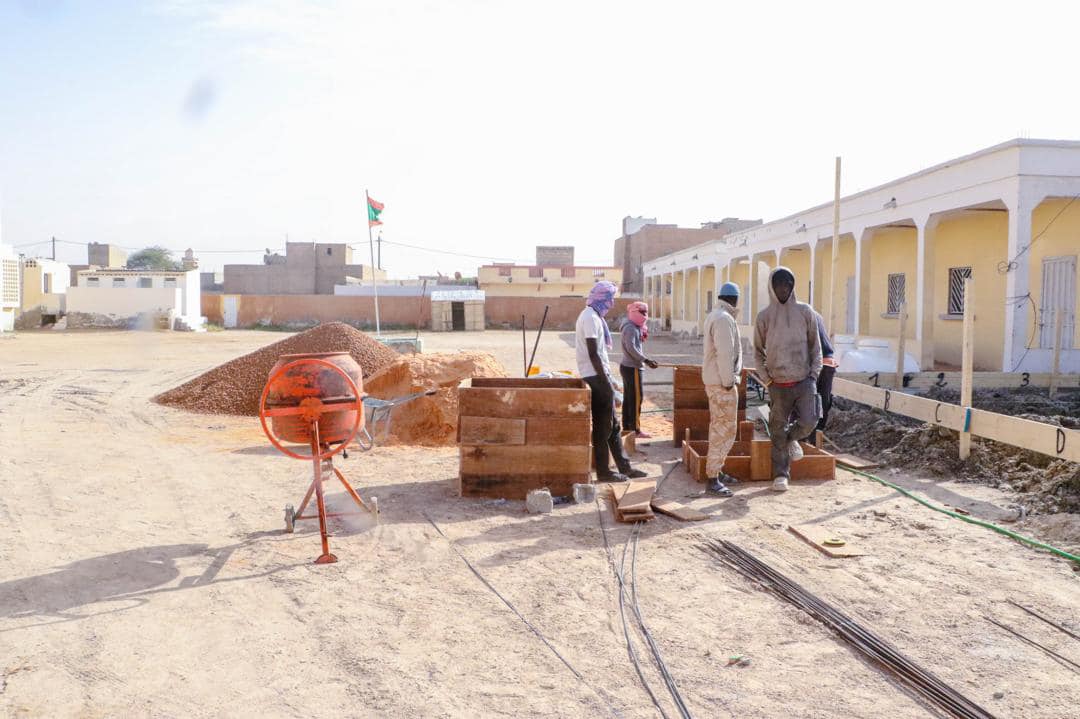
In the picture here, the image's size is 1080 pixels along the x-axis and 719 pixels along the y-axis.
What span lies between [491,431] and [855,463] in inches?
146

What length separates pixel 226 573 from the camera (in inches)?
192

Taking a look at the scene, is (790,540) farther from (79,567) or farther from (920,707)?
(79,567)

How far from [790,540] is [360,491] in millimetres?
3571

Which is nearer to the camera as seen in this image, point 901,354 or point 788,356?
point 788,356

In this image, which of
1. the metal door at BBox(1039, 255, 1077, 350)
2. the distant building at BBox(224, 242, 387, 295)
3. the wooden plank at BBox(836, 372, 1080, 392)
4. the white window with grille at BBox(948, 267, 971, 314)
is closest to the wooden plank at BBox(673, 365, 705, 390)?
the wooden plank at BBox(836, 372, 1080, 392)

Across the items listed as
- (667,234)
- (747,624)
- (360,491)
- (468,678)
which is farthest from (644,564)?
(667,234)

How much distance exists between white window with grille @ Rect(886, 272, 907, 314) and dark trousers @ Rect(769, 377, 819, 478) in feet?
44.3

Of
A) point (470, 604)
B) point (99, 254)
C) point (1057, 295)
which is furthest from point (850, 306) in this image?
point (99, 254)

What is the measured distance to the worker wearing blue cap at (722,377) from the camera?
6.67m

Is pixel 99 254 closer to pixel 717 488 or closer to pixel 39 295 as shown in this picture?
pixel 39 295

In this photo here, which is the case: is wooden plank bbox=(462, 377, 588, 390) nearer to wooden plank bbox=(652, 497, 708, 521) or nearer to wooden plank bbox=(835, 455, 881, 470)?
wooden plank bbox=(652, 497, 708, 521)

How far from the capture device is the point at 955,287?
663 inches

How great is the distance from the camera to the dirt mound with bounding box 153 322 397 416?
12.8 meters

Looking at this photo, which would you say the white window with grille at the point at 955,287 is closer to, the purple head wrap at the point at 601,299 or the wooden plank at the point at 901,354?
the wooden plank at the point at 901,354
